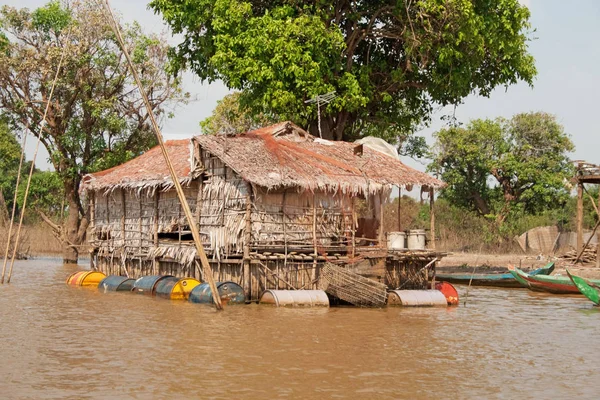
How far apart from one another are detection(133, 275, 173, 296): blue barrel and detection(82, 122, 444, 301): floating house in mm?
660

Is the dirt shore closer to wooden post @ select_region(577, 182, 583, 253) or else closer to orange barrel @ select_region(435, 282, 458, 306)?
wooden post @ select_region(577, 182, 583, 253)

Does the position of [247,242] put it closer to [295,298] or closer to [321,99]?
[295,298]

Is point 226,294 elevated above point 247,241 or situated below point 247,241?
below

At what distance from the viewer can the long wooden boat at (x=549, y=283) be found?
18328 mm

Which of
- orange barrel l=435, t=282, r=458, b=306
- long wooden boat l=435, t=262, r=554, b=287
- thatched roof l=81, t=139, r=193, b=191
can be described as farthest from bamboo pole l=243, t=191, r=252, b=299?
long wooden boat l=435, t=262, r=554, b=287

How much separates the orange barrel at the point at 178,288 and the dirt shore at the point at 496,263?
10.2 m

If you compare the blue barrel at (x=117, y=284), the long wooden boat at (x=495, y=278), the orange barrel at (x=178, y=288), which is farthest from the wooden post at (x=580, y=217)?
the blue barrel at (x=117, y=284)

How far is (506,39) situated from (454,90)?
2.05 metres

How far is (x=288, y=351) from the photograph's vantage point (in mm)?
10328

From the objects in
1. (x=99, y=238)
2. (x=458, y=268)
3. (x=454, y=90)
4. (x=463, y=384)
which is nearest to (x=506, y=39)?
(x=454, y=90)

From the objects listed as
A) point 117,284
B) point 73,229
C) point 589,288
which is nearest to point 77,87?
point 73,229

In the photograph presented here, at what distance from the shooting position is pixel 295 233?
15.6 metres

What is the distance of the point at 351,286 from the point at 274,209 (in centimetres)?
221

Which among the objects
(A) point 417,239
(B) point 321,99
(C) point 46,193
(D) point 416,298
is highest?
(B) point 321,99
